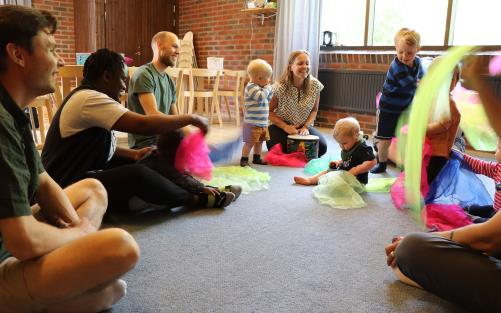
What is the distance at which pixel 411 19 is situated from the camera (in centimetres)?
507

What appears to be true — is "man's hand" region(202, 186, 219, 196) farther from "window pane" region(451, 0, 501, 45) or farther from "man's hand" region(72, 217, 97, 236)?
"window pane" region(451, 0, 501, 45)

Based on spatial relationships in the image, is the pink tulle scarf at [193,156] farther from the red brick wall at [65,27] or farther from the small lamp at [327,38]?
the red brick wall at [65,27]

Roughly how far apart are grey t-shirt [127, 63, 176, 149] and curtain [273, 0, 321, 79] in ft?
10.4

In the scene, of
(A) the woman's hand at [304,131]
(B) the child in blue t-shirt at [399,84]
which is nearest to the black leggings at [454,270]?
(B) the child in blue t-shirt at [399,84]

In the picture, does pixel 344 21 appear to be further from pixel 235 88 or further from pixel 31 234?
pixel 31 234

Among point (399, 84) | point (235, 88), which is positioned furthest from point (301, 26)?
point (399, 84)

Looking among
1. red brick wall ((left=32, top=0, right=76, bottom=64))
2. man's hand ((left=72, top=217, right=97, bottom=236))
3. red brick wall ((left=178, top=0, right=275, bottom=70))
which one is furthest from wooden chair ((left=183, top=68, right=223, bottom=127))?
man's hand ((left=72, top=217, right=97, bottom=236))

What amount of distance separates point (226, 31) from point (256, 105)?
4.00m

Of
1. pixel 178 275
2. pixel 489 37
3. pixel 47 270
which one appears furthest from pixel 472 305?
pixel 489 37

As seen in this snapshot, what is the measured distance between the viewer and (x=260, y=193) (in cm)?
283

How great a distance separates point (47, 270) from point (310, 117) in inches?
124

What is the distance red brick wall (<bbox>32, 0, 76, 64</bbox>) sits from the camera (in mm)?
7156

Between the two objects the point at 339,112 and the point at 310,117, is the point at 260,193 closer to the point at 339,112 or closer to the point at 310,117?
the point at 310,117

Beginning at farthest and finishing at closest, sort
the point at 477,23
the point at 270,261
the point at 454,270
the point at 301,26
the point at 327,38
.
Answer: the point at 327,38 < the point at 301,26 < the point at 477,23 < the point at 270,261 < the point at 454,270
